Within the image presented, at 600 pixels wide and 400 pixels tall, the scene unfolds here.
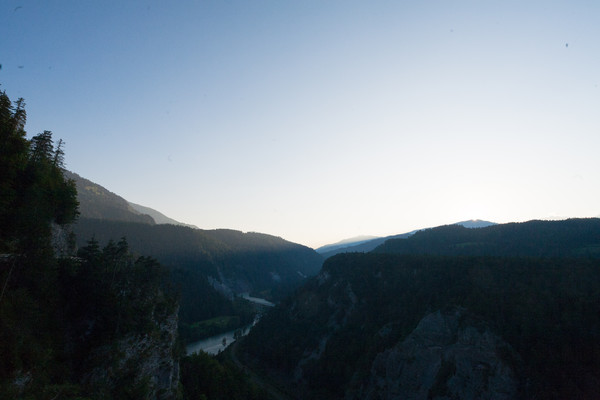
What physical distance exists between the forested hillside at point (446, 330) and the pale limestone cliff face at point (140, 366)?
43297mm

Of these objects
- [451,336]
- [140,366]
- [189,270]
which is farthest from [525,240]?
[189,270]

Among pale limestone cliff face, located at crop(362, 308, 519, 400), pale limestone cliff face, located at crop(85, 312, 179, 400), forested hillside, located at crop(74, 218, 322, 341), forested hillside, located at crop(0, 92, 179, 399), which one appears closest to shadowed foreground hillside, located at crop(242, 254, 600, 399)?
pale limestone cliff face, located at crop(362, 308, 519, 400)

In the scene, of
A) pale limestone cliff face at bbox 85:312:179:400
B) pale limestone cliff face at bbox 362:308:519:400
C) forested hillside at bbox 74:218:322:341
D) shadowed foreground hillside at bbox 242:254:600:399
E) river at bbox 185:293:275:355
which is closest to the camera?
pale limestone cliff face at bbox 85:312:179:400

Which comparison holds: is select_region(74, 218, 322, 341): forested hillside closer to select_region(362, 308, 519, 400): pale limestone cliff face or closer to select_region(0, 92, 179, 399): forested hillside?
select_region(362, 308, 519, 400): pale limestone cliff face

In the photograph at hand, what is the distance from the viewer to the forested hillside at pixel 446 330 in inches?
1847

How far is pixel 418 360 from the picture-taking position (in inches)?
2263

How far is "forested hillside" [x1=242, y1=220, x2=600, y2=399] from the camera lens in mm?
46906

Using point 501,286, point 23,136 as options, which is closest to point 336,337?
point 501,286

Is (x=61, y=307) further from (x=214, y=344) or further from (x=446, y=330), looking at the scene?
(x=214, y=344)

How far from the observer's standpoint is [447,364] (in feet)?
175

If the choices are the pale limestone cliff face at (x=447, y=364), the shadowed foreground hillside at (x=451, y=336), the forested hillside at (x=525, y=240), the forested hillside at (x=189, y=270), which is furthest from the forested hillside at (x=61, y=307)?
the forested hillside at (x=525, y=240)

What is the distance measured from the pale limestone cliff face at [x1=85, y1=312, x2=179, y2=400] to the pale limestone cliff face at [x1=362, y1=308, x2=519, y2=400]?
135 feet

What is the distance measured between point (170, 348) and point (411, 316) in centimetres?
5254

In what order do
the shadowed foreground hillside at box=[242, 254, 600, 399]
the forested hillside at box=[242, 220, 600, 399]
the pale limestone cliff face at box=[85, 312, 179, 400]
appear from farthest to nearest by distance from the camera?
1. the forested hillside at box=[242, 220, 600, 399]
2. the shadowed foreground hillside at box=[242, 254, 600, 399]
3. the pale limestone cliff face at box=[85, 312, 179, 400]
